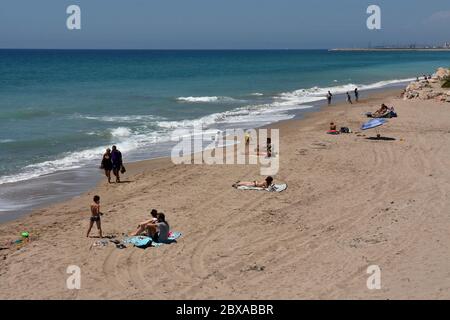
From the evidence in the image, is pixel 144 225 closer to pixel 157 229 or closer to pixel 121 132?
pixel 157 229

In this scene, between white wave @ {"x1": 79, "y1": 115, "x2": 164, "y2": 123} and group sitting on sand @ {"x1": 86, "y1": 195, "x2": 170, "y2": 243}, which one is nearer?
group sitting on sand @ {"x1": 86, "y1": 195, "x2": 170, "y2": 243}

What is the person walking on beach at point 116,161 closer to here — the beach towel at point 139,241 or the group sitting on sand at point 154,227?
the group sitting on sand at point 154,227

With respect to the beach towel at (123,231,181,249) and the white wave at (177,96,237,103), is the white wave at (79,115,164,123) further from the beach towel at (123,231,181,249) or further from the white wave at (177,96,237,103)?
the beach towel at (123,231,181,249)

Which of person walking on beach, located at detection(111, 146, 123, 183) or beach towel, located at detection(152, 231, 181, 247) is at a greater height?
person walking on beach, located at detection(111, 146, 123, 183)

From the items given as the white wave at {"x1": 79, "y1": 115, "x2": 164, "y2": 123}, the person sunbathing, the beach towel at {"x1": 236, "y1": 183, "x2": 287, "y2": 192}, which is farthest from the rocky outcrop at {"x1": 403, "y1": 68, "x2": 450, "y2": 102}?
the person sunbathing

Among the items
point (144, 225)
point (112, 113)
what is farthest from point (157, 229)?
point (112, 113)

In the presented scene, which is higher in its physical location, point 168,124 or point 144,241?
point 168,124

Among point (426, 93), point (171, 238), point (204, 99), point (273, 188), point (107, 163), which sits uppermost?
point (426, 93)

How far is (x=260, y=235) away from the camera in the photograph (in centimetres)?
1077

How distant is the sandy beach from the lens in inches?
333

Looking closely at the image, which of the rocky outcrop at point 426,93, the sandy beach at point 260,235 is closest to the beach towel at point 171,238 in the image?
the sandy beach at point 260,235

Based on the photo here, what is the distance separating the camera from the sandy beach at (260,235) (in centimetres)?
845

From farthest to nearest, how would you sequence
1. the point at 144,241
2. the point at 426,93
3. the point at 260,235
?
the point at 426,93 → the point at 260,235 → the point at 144,241
